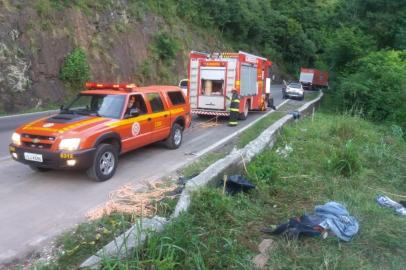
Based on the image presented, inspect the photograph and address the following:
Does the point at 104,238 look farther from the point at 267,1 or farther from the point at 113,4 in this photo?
the point at 267,1

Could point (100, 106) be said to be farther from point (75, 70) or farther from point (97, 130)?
point (75, 70)

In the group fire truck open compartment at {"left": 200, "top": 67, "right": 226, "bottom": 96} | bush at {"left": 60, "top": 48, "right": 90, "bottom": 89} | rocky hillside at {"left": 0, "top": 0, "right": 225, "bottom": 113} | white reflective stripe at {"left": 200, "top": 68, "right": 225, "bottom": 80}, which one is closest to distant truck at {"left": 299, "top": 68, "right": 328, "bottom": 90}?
rocky hillside at {"left": 0, "top": 0, "right": 225, "bottom": 113}

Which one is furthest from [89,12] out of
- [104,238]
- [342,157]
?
[104,238]

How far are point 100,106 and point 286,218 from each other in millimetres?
4615

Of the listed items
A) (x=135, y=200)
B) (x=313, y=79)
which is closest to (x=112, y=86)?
(x=135, y=200)

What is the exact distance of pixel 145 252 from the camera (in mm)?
4215

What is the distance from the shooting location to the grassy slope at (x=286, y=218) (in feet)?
14.0

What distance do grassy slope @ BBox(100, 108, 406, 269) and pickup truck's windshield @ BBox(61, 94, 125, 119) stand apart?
2.99m

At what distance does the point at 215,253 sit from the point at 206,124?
11.3 m

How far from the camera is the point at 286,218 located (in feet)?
19.1

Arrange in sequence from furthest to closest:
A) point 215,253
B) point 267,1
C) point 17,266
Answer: point 267,1 < point 17,266 < point 215,253

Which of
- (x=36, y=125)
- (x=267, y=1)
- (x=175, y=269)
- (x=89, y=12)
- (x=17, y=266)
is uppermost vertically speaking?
(x=267, y=1)

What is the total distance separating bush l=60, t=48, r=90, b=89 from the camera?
20719mm

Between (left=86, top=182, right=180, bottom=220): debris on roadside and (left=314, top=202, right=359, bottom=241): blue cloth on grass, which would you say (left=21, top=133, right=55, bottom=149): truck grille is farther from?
(left=314, top=202, right=359, bottom=241): blue cloth on grass
